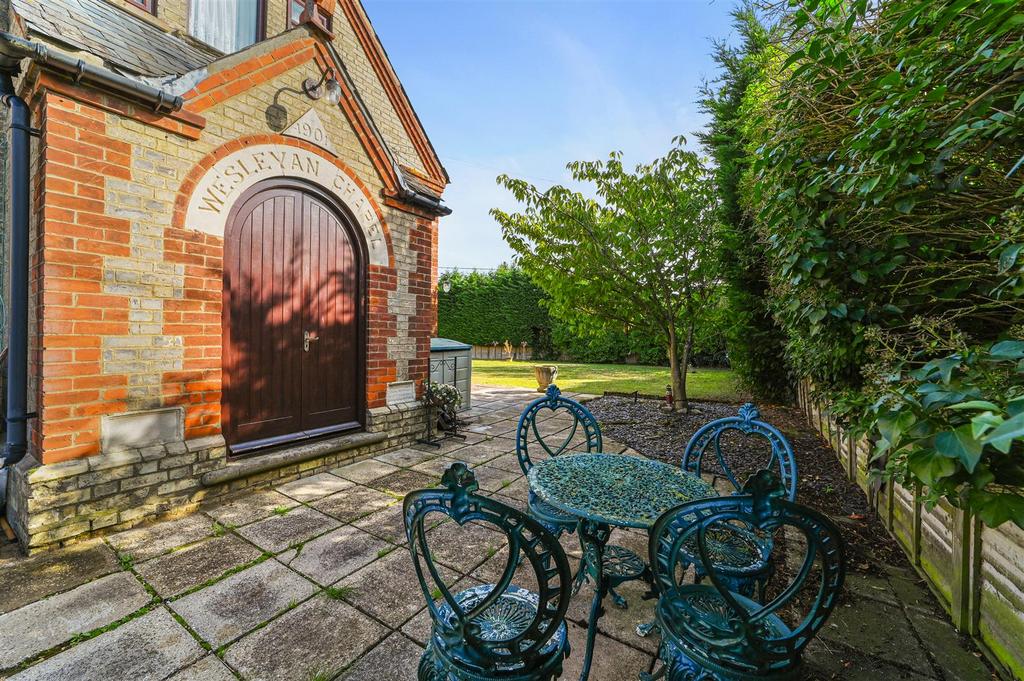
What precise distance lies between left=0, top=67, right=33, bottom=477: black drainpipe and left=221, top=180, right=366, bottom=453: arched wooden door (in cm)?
114

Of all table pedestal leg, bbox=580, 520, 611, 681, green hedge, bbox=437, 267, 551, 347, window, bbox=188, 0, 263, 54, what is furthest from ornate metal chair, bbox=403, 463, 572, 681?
green hedge, bbox=437, 267, 551, 347

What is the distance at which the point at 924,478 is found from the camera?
1026 mm

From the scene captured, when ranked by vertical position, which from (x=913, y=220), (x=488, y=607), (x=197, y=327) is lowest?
(x=488, y=607)

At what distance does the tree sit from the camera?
6387 millimetres

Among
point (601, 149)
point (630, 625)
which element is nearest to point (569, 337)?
point (601, 149)

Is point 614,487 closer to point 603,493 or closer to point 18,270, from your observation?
point 603,493

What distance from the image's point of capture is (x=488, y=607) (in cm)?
129

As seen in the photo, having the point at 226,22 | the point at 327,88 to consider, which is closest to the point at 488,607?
the point at 327,88

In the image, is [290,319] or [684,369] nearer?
[290,319]

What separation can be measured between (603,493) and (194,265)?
3.55m

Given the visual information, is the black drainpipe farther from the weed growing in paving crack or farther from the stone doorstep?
the weed growing in paving crack

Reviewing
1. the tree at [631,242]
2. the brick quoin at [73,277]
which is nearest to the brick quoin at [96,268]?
the brick quoin at [73,277]

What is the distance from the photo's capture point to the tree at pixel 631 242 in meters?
6.39

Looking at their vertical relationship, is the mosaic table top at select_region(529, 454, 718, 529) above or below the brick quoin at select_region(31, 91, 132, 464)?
below
